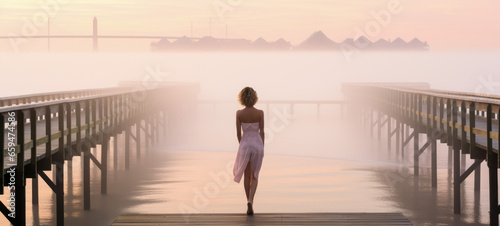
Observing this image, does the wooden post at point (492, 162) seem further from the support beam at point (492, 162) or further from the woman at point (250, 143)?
the woman at point (250, 143)

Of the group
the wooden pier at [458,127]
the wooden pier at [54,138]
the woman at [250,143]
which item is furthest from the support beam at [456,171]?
the wooden pier at [54,138]

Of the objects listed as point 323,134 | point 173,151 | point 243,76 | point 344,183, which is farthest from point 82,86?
point 344,183

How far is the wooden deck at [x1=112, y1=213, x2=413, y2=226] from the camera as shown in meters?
12.5

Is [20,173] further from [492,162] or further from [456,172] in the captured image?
[456,172]

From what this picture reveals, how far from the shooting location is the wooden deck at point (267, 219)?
1246cm

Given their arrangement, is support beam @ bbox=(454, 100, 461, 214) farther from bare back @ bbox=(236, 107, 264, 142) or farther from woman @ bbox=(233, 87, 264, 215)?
bare back @ bbox=(236, 107, 264, 142)

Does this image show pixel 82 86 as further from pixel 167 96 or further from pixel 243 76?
pixel 167 96

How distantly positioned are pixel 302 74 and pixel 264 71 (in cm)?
816

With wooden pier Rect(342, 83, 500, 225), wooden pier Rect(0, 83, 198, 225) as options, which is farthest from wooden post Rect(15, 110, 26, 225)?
wooden pier Rect(342, 83, 500, 225)

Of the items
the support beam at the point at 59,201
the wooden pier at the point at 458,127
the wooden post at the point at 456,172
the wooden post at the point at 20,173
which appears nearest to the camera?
the wooden post at the point at 20,173

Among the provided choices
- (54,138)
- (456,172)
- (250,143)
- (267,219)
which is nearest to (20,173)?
(54,138)

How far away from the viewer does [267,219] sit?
41.4 feet

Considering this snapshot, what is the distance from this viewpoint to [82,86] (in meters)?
189

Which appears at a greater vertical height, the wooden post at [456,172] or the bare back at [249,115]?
the bare back at [249,115]
